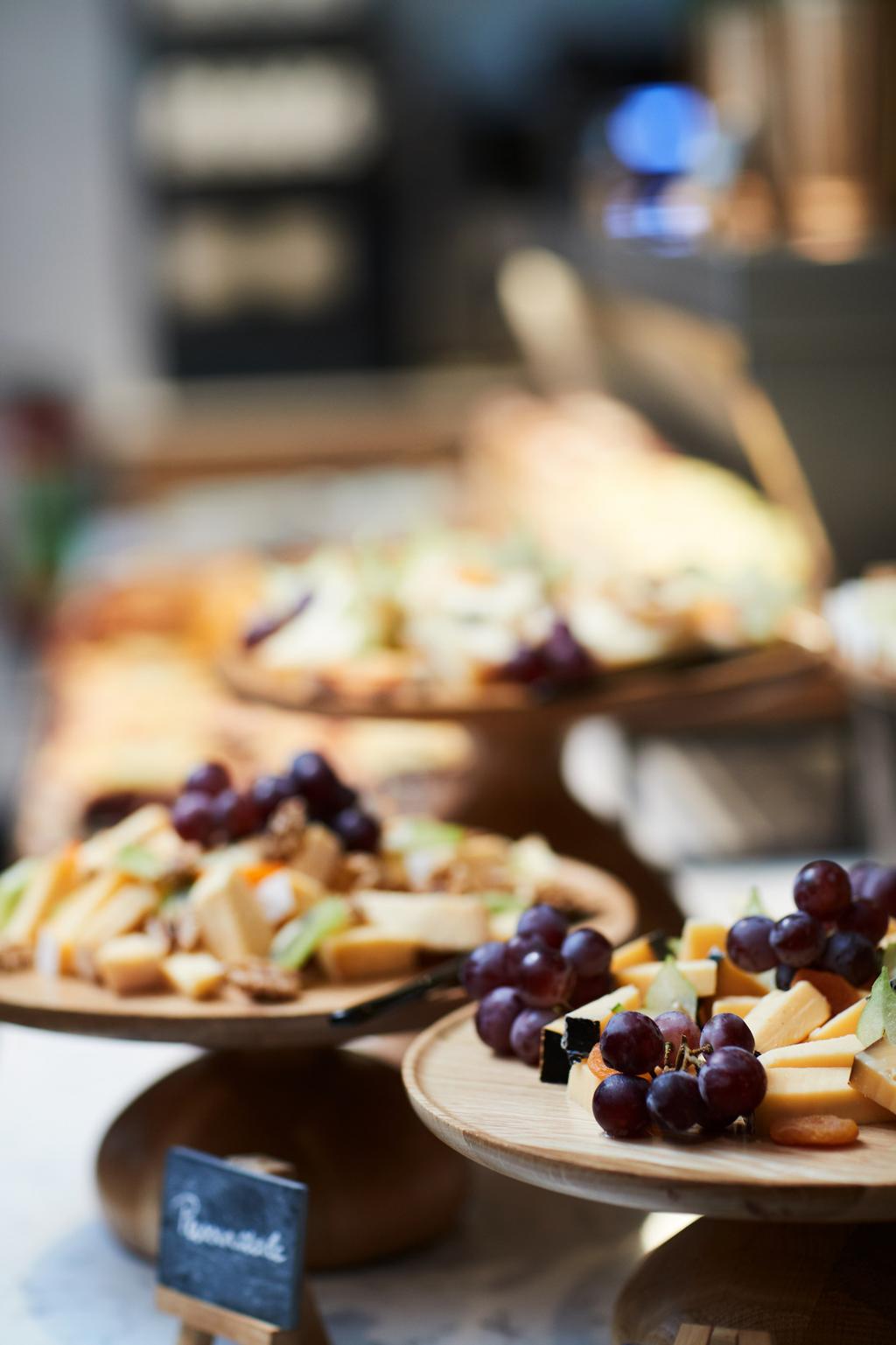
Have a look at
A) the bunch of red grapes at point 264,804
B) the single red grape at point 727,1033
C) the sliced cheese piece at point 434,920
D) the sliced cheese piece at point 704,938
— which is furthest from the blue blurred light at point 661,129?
the single red grape at point 727,1033

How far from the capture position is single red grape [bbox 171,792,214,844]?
5.17 ft

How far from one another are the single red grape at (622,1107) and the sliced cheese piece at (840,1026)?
0.49ft

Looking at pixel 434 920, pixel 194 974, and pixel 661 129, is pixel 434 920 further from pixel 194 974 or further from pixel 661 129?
pixel 661 129

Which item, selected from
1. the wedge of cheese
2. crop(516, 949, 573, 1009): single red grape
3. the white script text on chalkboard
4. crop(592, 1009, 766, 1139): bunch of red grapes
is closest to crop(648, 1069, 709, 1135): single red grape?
crop(592, 1009, 766, 1139): bunch of red grapes

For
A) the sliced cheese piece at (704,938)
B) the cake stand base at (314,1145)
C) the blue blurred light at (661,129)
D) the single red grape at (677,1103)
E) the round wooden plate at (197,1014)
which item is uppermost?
the blue blurred light at (661,129)

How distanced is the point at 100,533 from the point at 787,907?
3.16m

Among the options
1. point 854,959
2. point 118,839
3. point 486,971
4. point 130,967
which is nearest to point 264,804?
point 118,839

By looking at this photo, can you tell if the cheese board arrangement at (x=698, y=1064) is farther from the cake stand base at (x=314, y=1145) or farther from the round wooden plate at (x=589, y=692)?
the round wooden plate at (x=589, y=692)

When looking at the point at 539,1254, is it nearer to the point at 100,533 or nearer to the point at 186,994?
the point at 186,994

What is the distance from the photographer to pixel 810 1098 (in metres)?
1.05

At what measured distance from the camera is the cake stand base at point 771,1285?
1.11 metres

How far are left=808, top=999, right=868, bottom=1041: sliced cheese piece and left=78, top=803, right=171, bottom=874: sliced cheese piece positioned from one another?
0.68 metres

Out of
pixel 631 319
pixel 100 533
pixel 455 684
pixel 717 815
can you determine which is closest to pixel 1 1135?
pixel 455 684

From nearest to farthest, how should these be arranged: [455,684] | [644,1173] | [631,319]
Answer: [644,1173] → [455,684] → [631,319]
